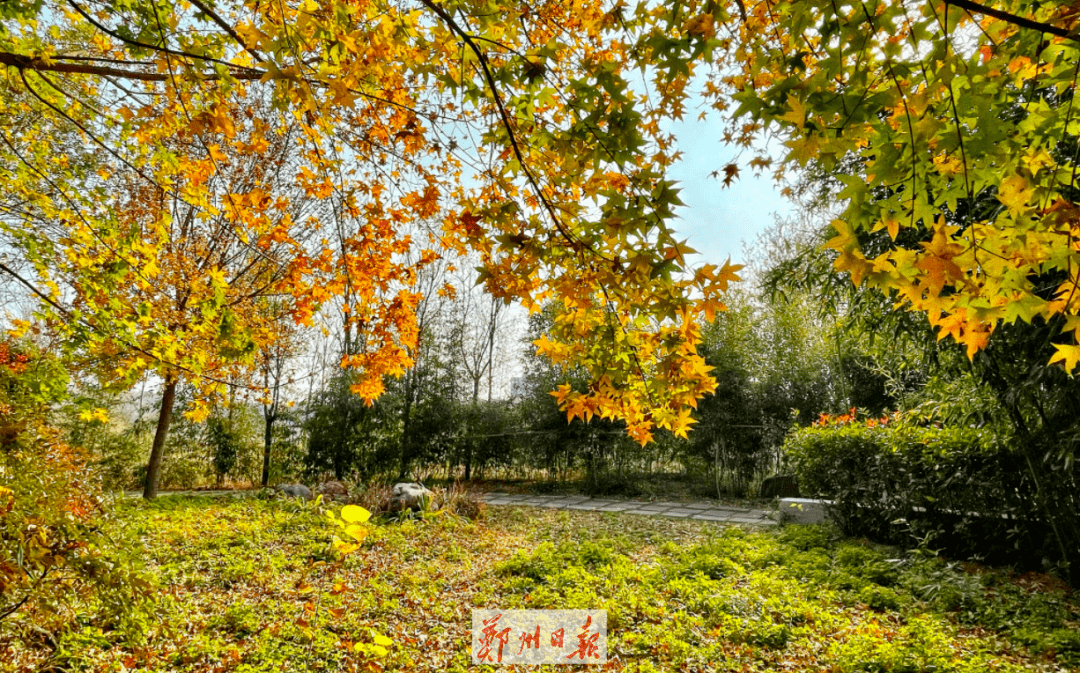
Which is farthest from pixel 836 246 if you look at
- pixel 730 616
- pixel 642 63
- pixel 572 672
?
Result: pixel 730 616

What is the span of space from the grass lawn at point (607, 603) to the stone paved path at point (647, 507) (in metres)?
1.44

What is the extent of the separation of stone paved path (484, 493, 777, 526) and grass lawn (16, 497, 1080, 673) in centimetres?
144

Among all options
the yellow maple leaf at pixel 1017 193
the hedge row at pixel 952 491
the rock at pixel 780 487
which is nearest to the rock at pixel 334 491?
the hedge row at pixel 952 491

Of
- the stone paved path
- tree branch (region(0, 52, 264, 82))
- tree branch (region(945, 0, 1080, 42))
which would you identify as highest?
tree branch (region(0, 52, 264, 82))

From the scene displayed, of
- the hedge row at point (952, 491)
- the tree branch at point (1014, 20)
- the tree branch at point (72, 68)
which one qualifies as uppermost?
the tree branch at point (72, 68)

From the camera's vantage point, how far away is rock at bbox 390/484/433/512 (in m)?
6.22

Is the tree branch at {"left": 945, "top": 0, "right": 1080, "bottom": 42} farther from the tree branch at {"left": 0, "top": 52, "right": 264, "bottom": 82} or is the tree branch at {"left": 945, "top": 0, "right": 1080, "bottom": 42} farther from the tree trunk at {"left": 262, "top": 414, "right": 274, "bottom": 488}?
the tree trunk at {"left": 262, "top": 414, "right": 274, "bottom": 488}

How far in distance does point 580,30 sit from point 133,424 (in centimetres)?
1022

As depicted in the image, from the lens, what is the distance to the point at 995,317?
0.98 meters

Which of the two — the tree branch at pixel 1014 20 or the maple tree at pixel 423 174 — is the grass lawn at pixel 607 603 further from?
the tree branch at pixel 1014 20

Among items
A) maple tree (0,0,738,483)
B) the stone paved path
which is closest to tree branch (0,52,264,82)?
maple tree (0,0,738,483)

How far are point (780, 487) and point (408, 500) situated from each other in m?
5.30

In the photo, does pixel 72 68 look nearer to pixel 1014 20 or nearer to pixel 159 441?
pixel 1014 20

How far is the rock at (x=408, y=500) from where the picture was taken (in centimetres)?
622
